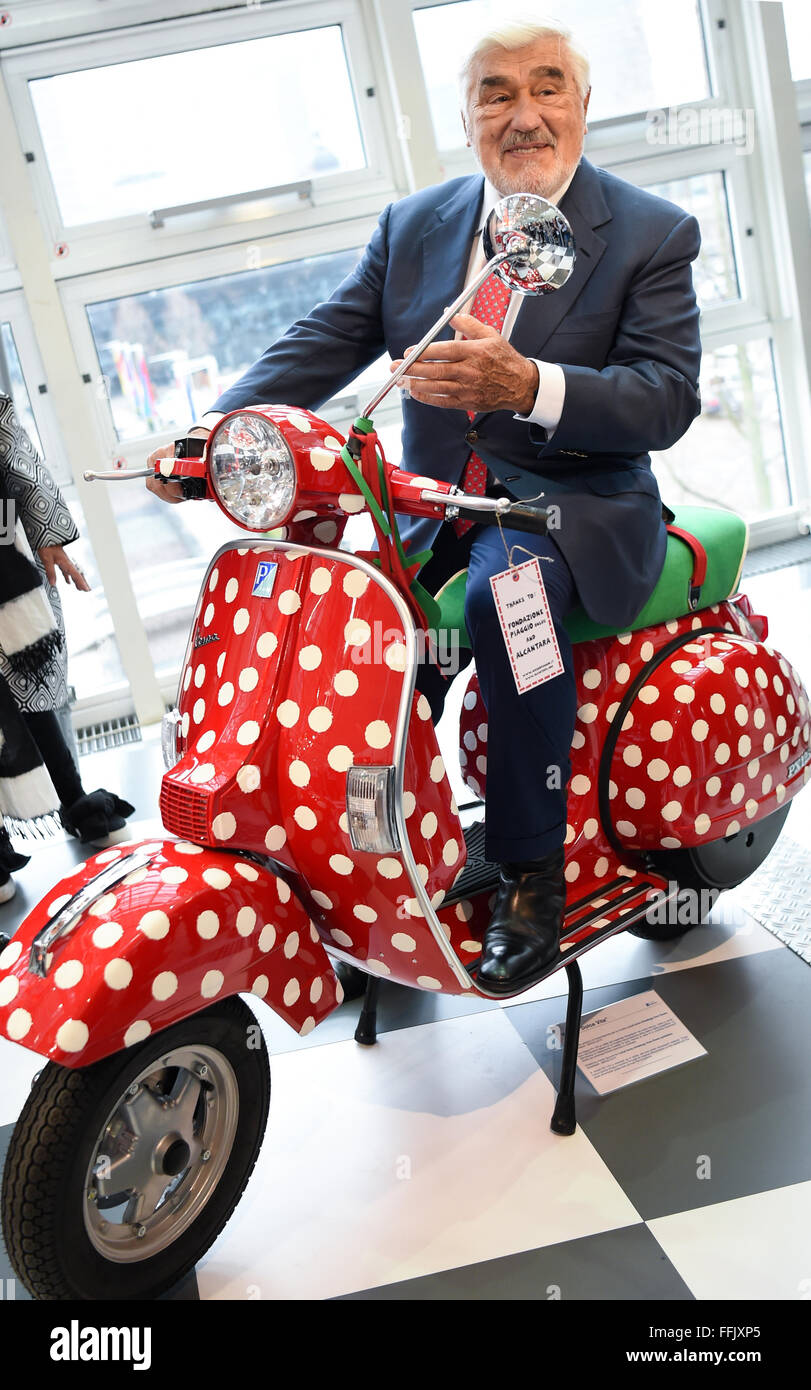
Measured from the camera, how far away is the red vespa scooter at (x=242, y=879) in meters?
1.22

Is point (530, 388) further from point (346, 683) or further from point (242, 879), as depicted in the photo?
point (242, 879)

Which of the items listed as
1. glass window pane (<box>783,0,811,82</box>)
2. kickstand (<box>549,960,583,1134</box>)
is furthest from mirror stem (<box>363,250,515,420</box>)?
glass window pane (<box>783,0,811,82</box>)

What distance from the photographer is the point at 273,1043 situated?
1930 millimetres

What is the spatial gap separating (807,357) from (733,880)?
286 cm

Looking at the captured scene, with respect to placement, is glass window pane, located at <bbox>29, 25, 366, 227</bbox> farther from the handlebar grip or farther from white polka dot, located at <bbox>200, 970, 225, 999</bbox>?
white polka dot, located at <bbox>200, 970, 225, 999</bbox>

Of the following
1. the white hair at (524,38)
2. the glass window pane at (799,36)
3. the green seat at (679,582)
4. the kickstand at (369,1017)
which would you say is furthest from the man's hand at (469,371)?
the glass window pane at (799,36)

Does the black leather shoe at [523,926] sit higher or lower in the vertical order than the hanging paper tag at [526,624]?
lower

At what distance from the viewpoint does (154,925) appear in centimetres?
122

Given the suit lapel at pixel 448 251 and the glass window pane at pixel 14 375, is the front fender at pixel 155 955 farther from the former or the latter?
the glass window pane at pixel 14 375

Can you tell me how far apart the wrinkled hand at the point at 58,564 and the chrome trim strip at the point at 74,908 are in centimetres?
142

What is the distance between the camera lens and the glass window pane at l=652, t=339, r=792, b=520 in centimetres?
423

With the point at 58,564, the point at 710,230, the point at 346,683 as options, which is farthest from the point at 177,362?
the point at 346,683

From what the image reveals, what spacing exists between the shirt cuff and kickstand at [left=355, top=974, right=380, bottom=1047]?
94 cm
